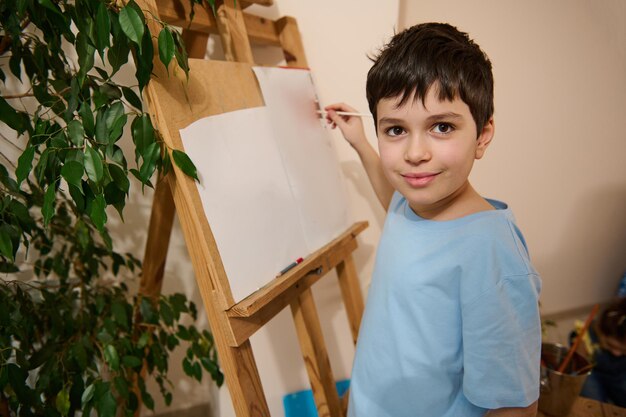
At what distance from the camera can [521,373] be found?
0.63m

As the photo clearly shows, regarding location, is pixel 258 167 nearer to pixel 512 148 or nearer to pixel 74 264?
pixel 74 264

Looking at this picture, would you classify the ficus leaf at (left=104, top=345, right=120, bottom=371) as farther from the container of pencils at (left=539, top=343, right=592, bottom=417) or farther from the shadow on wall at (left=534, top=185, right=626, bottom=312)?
the shadow on wall at (left=534, top=185, right=626, bottom=312)

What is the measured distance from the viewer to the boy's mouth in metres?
0.67

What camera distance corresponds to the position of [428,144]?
66cm

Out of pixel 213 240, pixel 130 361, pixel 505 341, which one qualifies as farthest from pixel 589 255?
pixel 130 361

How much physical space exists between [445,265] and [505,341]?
0.50ft

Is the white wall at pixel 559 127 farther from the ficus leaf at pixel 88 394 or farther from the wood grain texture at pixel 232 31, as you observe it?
the ficus leaf at pixel 88 394

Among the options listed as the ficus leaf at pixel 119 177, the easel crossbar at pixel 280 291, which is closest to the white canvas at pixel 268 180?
the easel crossbar at pixel 280 291

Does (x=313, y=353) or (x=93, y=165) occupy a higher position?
(x=93, y=165)

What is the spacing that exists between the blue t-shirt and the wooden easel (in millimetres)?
194

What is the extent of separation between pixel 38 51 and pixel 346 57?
0.87 meters

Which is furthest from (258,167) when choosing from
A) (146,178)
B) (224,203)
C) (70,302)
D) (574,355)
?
(574,355)

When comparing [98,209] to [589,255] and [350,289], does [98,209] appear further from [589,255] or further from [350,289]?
[589,255]

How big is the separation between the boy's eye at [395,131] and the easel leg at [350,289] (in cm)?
61
